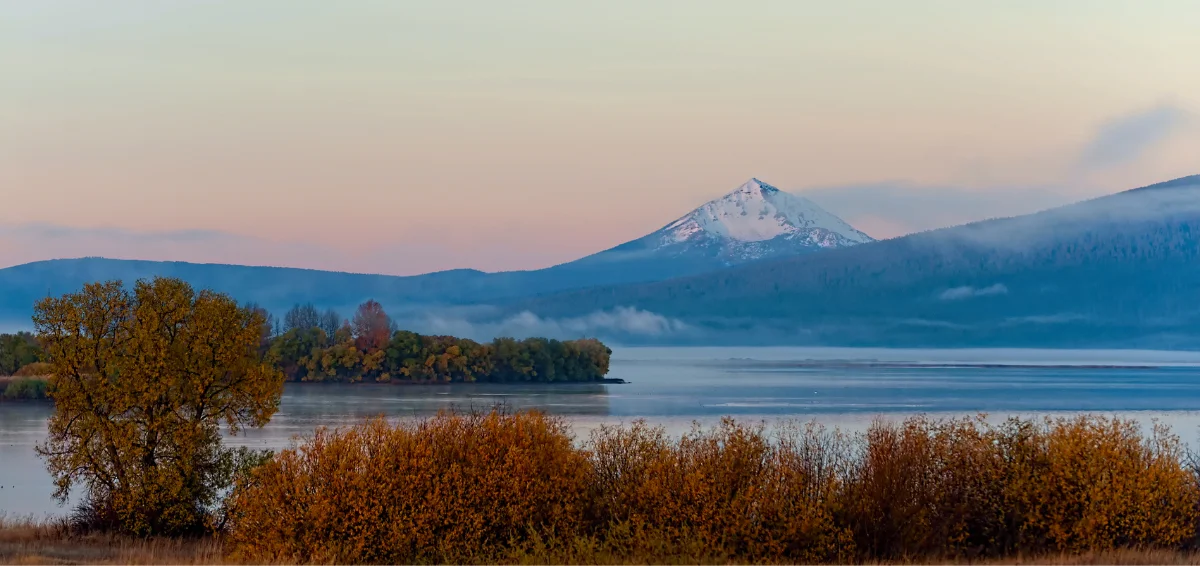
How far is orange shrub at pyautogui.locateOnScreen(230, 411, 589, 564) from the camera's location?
15.4m

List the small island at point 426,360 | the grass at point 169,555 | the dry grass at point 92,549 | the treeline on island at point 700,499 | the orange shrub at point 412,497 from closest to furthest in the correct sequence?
1. the grass at point 169,555
2. the treeline on island at point 700,499
3. the orange shrub at point 412,497
4. the dry grass at point 92,549
5. the small island at point 426,360

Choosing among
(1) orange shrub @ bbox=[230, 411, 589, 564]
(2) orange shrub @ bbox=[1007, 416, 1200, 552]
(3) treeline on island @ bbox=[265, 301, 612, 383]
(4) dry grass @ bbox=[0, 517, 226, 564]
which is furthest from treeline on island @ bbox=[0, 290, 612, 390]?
(2) orange shrub @ bbox=[1007, 416, 1200, 552]

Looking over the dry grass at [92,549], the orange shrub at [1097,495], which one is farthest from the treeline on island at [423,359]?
the orange shrub at [1097,495]

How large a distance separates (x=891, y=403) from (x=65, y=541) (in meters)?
50.3

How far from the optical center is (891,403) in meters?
63.3

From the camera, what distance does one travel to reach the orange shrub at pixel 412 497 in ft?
50.5

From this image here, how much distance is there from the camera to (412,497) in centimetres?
1547

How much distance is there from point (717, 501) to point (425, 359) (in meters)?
77.0

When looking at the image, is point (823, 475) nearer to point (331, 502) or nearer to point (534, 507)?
point (534, 507)

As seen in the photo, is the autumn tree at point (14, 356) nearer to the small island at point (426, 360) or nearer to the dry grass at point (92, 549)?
the small island at point (426, 360)

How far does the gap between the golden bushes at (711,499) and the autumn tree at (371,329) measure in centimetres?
7782

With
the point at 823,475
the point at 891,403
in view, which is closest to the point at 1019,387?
the point at 891,403

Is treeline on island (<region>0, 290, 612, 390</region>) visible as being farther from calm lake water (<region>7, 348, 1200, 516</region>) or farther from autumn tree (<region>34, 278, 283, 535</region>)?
autumn tree (<region>34, 278, 283, 535</region>)

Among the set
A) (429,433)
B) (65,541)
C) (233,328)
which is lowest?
(65,541)
